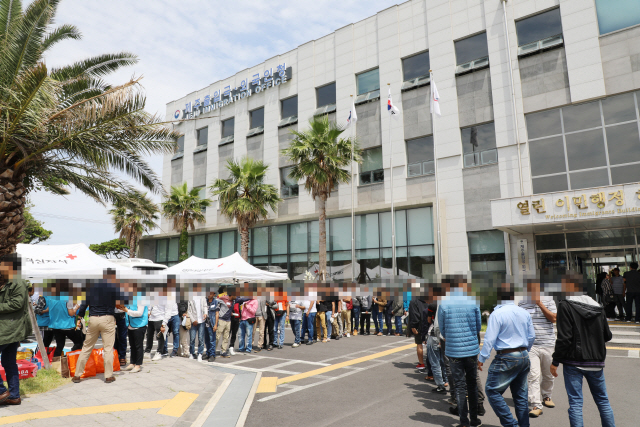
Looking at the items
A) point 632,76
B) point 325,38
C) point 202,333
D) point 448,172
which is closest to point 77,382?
point 202,333

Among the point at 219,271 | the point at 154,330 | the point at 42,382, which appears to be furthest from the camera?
the point at 219,271

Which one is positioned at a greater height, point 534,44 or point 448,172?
point 534,44

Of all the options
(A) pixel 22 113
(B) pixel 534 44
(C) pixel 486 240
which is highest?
(B) pixel 534 44

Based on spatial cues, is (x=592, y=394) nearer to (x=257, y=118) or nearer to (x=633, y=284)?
(x=633, y=284)

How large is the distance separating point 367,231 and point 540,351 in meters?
17.4

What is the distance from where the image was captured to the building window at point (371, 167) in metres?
23.8

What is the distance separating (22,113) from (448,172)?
17.8m

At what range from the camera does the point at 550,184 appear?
18875 millimetres

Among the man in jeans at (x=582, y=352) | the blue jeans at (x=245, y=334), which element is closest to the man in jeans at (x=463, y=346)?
the man in jeans at (x=582, y=352)

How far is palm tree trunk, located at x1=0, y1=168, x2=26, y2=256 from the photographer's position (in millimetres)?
9438

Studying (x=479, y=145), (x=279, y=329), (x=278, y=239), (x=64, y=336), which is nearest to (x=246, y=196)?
(x=278, y=239)

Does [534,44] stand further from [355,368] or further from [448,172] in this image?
[355,368]

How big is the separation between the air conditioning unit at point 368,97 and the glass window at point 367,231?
6.76 m

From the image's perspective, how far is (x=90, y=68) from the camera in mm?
11195
